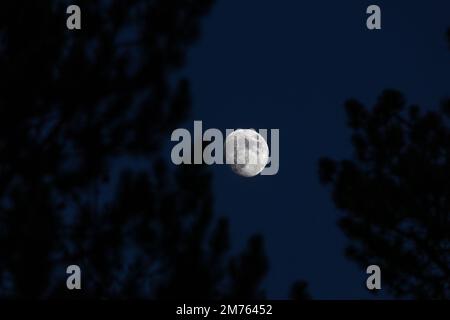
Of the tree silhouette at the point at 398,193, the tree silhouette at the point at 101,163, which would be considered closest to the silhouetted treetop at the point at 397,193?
the tree silhouette at the point at 398,193

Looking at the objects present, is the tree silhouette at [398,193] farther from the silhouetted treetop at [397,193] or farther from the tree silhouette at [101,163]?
the tree silhouette at [101,163]

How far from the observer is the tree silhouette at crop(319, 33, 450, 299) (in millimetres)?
9320

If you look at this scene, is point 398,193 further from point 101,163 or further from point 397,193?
point 101,163

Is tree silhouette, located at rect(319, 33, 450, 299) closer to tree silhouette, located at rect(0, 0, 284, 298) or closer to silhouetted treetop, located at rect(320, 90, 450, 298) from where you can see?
silhouetted treetop, located at rect(320, 90, 450, 298)

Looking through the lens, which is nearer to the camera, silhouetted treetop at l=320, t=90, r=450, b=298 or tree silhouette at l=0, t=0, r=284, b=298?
tree silhouette at l=0, t=0, r=284, b=298

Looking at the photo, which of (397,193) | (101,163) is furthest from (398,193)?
(101,163)

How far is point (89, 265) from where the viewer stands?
5.79 meters

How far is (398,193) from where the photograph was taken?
32.1 feet

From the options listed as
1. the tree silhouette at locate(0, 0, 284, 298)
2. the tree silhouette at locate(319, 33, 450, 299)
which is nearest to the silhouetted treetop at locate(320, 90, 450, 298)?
the tree silhouette at locate(319, 33, 450, 299)

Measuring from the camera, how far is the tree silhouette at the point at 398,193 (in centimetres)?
932

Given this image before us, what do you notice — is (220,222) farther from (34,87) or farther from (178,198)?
(34,87)
